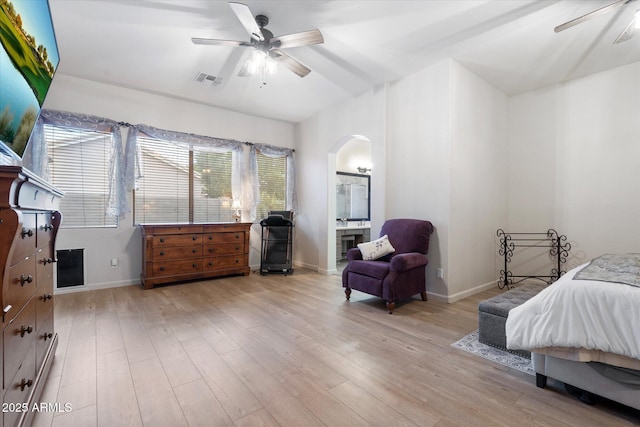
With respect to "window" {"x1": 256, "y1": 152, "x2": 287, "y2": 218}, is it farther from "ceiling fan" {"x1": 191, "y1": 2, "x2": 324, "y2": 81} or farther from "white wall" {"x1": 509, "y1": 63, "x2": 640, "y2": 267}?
"white wall" {"x1": 509, "y1": 63, "x2": 640, "y2": 267}

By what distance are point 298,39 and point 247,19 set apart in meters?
0.47

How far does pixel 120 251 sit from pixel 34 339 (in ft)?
10.0

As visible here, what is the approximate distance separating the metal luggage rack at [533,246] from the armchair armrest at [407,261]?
1793 mm

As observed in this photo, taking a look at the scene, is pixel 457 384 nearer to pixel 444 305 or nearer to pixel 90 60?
pixel 444 305

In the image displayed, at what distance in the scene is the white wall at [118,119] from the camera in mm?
3998

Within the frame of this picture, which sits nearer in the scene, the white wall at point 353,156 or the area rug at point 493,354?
the area rug at point 493,354

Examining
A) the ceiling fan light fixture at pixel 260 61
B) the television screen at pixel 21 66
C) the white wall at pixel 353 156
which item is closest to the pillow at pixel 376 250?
the ceiling fan light fixture at pixel 260 61

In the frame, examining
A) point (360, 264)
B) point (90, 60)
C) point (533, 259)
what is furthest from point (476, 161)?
point (90, 60)

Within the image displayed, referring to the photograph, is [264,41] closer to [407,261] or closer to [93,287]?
[407,261]

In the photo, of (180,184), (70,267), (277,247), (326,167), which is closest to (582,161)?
(326,167)

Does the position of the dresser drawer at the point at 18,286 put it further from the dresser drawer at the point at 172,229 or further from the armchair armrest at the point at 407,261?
the armchair armrest at the point at 407,261

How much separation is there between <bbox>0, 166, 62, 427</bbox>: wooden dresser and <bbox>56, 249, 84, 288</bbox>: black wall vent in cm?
245

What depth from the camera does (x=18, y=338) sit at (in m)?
1.34

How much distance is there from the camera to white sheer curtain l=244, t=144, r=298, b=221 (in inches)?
217
